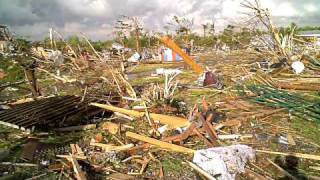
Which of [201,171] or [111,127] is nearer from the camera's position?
[201,171]

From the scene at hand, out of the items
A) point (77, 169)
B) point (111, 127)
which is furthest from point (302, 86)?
point (77, 169)

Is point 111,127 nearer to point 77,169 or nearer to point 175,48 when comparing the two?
point 77,169

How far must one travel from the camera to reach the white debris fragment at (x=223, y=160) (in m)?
4.82

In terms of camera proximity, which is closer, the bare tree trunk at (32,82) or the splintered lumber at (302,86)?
the splintered lumber at (302,86)

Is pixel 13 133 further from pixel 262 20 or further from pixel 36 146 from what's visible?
pixel 262 20

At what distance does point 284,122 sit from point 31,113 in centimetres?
479

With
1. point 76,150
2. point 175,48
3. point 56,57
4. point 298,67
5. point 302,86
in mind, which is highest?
point 175,48

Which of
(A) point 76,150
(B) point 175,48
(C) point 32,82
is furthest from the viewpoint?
(B) point 175,48

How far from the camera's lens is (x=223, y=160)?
489 cm

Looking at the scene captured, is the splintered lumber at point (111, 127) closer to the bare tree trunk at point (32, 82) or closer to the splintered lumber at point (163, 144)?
the splintered lumber at point (163, 144)

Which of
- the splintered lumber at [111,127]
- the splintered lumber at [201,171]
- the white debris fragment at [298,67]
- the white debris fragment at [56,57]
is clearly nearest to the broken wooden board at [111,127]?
Result: the splintered lumber at [111,127]

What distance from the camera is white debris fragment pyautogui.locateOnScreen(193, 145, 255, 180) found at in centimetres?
482

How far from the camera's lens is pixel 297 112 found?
678cm

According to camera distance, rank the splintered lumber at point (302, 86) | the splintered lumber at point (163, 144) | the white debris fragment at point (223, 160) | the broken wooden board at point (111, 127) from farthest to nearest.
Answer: the splintered lumber at point (302, 86)
the broken wooden board at point (111, 127)
the splintered lumber at point (163, 144)
the white debris fragment at point (223, 160)
